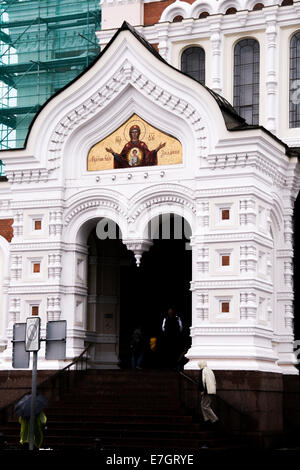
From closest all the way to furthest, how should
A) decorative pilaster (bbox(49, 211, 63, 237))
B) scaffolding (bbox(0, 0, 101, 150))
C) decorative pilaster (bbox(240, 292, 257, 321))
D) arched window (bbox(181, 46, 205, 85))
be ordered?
decorative pilaster (bbox(240, 292, 257, 321)) < decorative pilaster (bbox(49, 211, 63, 237)) < arched window (bbox(181, 46, 205, 85)) < scaffolding (bbox(0, 0, 101, 150))

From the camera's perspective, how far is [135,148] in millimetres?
24172

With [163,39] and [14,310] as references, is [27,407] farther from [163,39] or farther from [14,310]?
[163,39]

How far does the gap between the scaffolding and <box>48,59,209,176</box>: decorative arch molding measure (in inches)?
621

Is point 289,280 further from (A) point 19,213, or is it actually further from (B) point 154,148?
(A) point 19,213

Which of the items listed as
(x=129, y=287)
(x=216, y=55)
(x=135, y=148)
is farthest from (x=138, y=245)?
(x=216, y=55)

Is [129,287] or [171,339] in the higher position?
[129,287]

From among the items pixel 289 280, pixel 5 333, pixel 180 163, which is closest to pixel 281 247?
pixel 289 280

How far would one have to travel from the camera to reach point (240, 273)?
73.8 feet

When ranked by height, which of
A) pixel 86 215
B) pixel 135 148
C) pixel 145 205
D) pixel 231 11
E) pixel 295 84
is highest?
pixel 231 11

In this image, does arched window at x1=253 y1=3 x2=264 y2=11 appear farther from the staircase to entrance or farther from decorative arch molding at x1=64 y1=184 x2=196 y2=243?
the staircase to entrance

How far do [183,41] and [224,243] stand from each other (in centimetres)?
847

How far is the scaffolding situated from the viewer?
40.4m

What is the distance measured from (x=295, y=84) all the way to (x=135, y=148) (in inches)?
225

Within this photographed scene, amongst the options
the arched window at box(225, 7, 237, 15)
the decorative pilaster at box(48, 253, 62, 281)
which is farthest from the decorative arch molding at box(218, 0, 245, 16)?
the decorative pilaster at box(48, 253, 62, 281)
